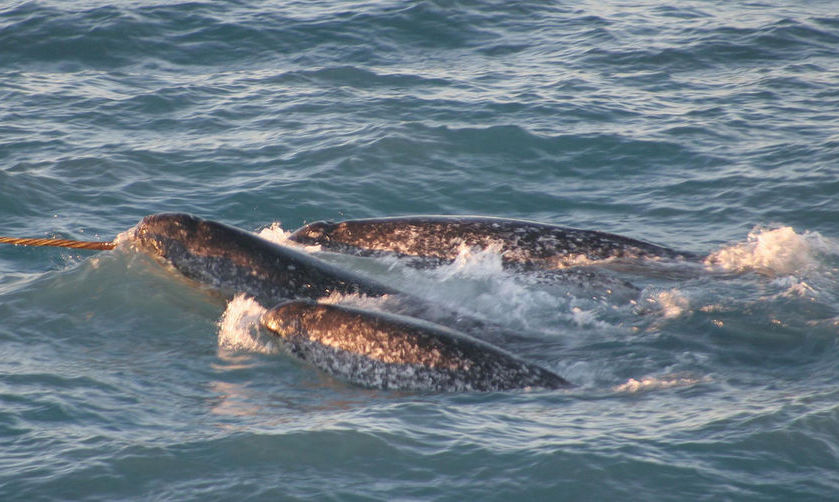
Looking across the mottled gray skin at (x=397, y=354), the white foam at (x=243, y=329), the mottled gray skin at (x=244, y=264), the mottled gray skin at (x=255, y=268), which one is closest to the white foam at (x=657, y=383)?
the mottled gray skin at (x=397, y=354)

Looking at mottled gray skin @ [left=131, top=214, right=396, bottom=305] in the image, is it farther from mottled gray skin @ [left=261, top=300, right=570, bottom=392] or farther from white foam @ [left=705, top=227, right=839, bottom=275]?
white foam @ [left=705, top=227, right=839, bottom=275]

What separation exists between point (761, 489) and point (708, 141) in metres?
10.1

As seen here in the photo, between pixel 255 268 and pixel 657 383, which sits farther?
pixel 255 268

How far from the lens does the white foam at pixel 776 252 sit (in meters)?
12.1

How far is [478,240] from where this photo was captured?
41.2ft

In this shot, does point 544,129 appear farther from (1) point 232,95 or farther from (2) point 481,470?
(2) point 481,470

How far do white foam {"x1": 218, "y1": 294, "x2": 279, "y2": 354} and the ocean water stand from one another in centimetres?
3

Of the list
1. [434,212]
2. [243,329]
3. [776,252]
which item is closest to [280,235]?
[434,212]

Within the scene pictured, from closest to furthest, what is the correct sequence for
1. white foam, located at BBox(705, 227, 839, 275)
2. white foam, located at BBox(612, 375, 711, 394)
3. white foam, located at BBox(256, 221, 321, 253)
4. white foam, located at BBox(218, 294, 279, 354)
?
white foam, located at BBox(612, 375, 711, 394)
white foam, located at BBox(218, 294, 279, 354)
white foam, located at BBox(705, 227, 839, 275)
white foam, located at BBox(256, 221, 321, 253)

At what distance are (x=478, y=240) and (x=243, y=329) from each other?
11.2 feet

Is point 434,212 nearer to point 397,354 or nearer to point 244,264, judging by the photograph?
point 244,264

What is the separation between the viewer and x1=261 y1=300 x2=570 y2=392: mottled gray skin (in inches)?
366

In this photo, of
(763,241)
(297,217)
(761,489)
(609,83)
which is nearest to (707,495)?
(761,489)

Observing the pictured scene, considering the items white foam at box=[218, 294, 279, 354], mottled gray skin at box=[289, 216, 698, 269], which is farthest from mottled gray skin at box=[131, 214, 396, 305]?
mottled gray skin at box=[289, 216, 698, 269]
